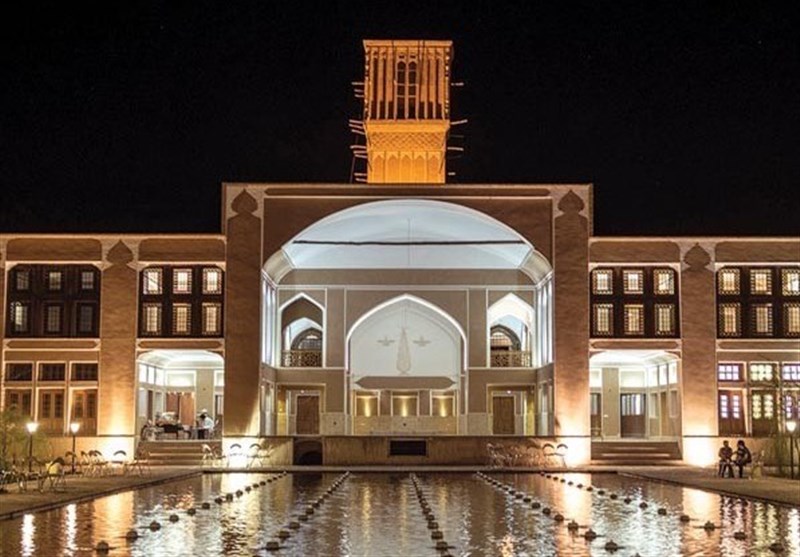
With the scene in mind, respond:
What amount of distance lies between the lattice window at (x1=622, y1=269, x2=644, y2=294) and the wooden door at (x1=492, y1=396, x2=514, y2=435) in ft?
23.8

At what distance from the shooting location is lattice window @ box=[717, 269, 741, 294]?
122 ft

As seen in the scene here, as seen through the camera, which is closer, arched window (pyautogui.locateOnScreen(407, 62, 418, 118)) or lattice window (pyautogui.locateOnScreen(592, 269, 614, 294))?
lattice window (pyautogui.locateOnScreen(592, 269, 614, 294))

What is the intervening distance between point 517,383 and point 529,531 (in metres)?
24.5

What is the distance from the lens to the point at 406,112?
43.5m

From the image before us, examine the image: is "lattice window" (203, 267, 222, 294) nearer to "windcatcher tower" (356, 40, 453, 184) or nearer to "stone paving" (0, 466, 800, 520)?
"stone paving" (0, 466, 800, 520)

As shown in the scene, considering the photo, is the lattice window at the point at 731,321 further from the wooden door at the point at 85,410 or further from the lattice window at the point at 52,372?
the lattice window at the point at 52,372

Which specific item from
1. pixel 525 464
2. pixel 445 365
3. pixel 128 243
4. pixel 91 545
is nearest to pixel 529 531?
pixel 91 545

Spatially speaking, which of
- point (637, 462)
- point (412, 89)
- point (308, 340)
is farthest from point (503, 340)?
point (637, 462)

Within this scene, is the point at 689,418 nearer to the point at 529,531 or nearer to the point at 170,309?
the point at 170,309

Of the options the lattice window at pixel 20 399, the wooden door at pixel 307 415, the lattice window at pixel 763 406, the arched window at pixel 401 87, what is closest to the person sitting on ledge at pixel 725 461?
the lattice window at pixel 763 406

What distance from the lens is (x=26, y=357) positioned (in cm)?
3684

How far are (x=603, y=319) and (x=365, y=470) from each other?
9.10 meters

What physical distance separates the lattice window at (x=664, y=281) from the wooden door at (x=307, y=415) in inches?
487

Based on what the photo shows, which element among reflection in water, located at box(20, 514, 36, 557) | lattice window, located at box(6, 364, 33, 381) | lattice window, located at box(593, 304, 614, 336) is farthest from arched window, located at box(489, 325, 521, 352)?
reflection in water, located at box(20, 514, 36, 557)
